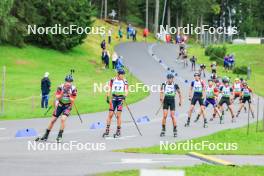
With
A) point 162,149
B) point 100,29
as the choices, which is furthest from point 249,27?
point 162,149

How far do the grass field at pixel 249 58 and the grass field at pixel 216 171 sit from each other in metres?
34.7

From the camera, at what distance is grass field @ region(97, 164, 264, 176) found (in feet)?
40.9

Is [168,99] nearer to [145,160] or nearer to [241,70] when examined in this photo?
[145,160]

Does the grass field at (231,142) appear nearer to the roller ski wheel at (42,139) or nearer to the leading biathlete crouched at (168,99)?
the leading biathlete crouched at (168,99)

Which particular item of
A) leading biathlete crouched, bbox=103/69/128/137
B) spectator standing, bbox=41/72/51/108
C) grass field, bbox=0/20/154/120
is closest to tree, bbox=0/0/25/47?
grass field, bbox=0/20/154/120

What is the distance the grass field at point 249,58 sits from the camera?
52.3 metres

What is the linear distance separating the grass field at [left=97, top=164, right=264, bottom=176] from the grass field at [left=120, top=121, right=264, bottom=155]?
2870mm

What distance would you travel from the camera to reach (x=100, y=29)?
70938mm

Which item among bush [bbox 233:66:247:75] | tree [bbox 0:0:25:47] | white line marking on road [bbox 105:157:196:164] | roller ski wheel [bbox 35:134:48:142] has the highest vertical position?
tree [bbox 0:0:25:47]

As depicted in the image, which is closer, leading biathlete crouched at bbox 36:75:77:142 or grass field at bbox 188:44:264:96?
leading biathlete crouched at bbox 36:75:77:142

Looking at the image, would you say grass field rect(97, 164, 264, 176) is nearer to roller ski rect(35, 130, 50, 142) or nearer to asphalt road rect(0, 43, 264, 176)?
asphalt road rect(0, 43, 264, 176)

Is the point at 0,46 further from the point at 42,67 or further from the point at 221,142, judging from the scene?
the point at 221,142

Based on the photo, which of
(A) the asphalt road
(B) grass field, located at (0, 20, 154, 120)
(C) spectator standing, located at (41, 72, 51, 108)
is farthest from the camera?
(B) grass field, located at (0, 20, 154, 120)

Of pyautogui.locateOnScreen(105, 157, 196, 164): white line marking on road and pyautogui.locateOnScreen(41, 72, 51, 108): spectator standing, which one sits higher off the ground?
pyautogui.locateOnScreen(41, 72, 51, 108): spectator standing
